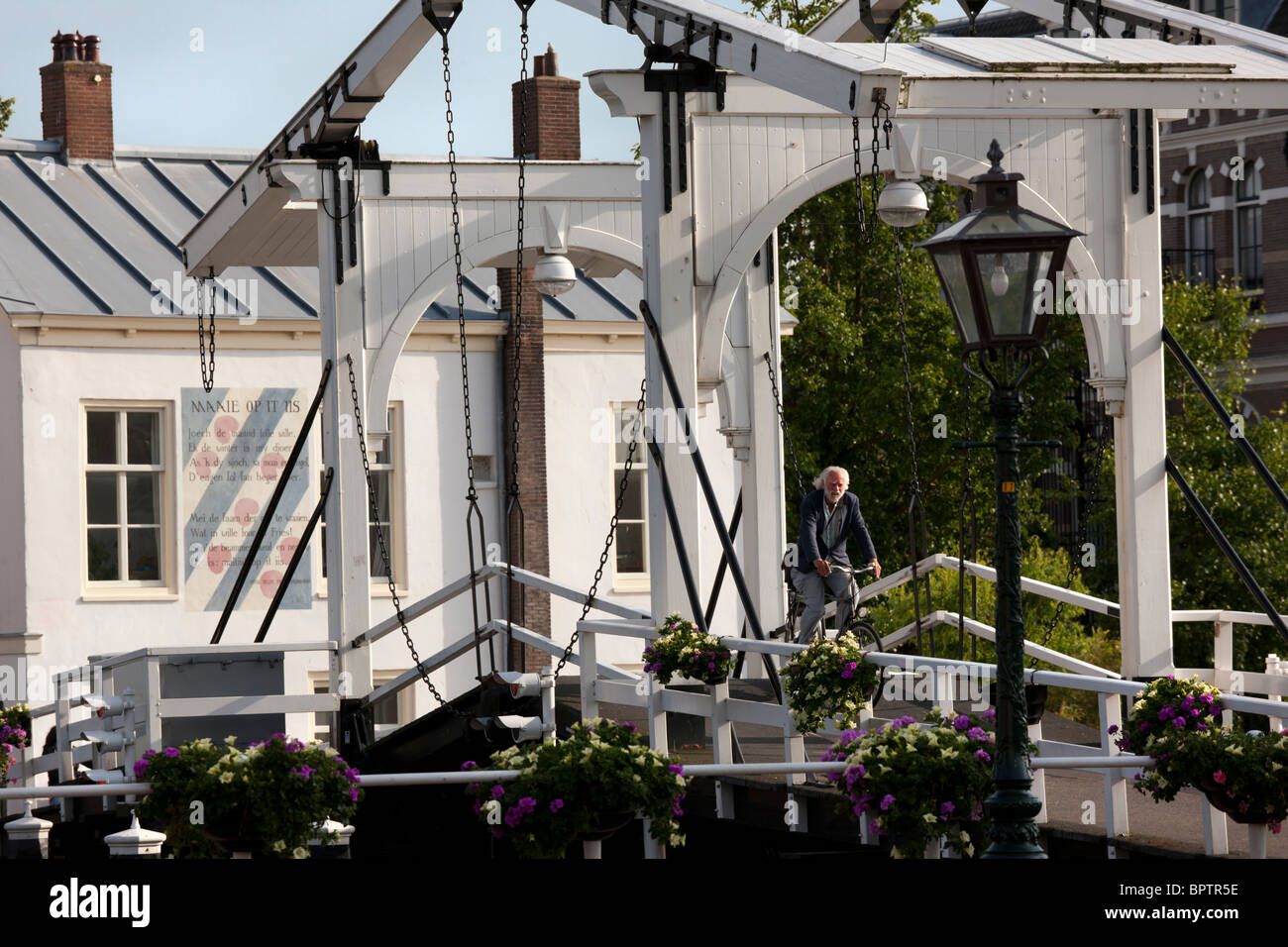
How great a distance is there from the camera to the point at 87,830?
15633 millimetres

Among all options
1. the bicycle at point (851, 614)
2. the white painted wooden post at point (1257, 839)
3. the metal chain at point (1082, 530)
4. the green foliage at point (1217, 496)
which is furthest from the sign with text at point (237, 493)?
the white painted wooden post at point (1257, 839)

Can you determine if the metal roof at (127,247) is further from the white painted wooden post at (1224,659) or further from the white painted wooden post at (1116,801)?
the white painted wooden post at (1116,801)

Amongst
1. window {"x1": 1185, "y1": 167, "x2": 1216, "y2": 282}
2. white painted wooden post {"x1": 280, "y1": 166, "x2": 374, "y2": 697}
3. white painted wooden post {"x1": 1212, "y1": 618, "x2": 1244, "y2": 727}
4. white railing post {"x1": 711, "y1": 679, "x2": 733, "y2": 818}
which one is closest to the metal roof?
white painted wooden post {"x1": 280, "y1": 166, "x2": 374, "y2": 697}

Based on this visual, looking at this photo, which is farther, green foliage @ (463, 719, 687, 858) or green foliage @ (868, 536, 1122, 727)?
green foliage @ (868, 536, 1122, 727)

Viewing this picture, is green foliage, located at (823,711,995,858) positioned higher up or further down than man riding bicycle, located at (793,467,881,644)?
further down

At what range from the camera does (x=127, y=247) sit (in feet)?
84.6

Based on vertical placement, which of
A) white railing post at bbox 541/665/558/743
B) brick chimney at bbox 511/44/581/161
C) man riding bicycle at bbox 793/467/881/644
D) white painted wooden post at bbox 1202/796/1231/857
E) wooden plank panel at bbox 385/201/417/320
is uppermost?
brick chimney at bbox 511/44/581/161

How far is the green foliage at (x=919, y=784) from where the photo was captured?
31.2 ft

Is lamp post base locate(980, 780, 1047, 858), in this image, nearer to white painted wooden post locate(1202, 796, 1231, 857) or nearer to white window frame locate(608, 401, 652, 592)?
white painted wooden post locate(1202, 796, 1231, 857)

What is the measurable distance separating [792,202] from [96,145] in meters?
16.4

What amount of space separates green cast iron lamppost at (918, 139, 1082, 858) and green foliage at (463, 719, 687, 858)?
2.07m

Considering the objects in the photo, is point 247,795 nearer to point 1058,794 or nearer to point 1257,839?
point 1257,839

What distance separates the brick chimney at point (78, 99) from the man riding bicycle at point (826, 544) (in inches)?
629

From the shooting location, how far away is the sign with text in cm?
2453
